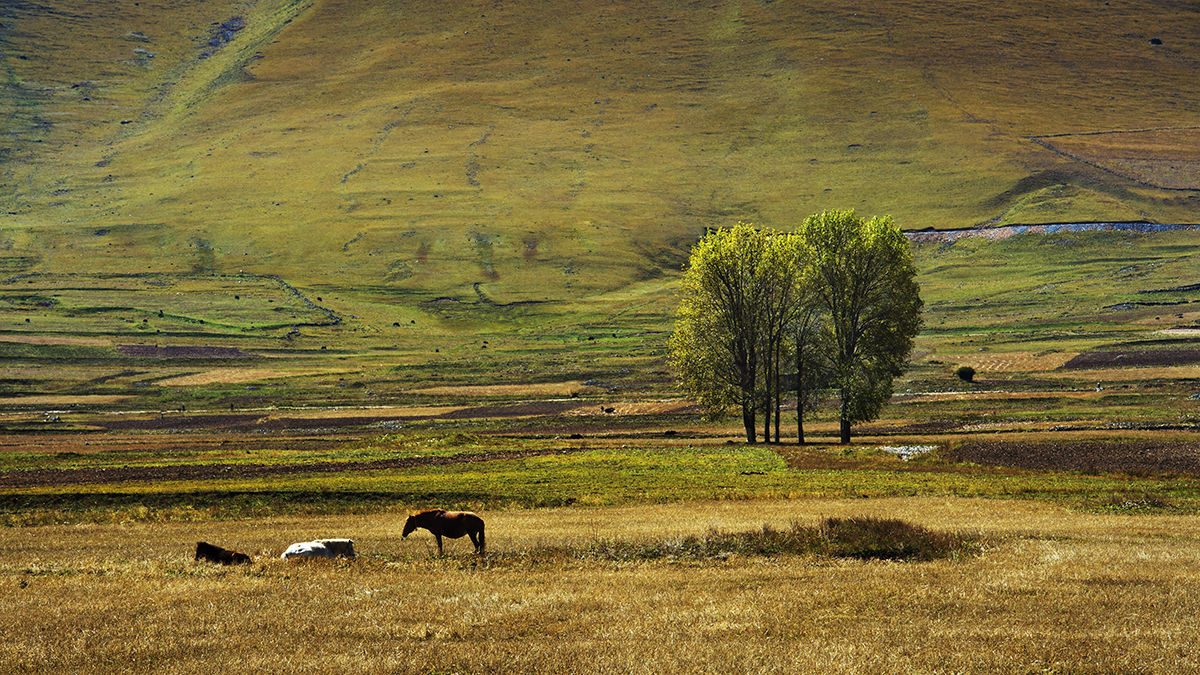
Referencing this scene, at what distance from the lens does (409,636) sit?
1712 cm

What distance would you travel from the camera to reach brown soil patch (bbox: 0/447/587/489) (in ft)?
185

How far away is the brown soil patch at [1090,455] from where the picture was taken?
50125 millimetres

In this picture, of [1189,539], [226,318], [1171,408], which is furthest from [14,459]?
[226,318]

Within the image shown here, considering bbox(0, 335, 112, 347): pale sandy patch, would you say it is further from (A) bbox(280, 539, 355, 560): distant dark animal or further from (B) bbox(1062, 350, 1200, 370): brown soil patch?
(A) bbox(280, 539, 355, 560): distant dark animal

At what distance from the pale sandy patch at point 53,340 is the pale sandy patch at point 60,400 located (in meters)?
42.4

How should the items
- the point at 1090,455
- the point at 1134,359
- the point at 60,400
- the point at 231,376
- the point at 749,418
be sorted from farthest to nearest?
the point at 231,376 < the point at 60,400 < the point at 1134,359 < the point at 749,418 < the point at 1090,455

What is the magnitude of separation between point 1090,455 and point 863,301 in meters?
24.1

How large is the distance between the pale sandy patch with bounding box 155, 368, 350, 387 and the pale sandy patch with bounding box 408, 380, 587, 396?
86.6 ft

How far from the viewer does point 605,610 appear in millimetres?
19219

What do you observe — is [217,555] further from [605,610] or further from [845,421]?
[845,421]

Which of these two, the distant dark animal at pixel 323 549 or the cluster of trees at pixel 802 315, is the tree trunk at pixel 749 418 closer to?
the cluster of trees at pixel 802 315

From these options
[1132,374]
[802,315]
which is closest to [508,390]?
[802,315]

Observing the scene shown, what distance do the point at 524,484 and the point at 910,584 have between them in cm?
3076

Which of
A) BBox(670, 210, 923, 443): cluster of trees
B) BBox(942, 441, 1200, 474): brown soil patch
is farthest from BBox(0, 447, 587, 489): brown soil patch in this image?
BBox(942, 441, 1200, 474): brown soil patch
